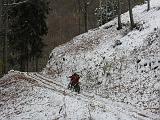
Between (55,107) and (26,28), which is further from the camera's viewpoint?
(26,28)

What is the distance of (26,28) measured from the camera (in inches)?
1869

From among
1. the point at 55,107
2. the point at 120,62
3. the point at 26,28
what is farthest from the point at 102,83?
the point at 26,28

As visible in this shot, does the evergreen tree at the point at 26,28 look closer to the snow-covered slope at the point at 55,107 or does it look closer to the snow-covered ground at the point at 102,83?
the snow-covered ground at the point at 102,83

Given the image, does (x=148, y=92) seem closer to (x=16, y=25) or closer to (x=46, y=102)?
(x=46, y=102)

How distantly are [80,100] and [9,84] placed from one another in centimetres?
987

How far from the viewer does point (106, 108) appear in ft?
74.0

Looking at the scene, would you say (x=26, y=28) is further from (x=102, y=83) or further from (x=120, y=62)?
(x=102, y=83)

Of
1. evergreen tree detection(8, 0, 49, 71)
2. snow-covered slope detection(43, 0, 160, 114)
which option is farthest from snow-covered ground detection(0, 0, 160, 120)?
evergreen tree detection(8, 0, 49, 71)

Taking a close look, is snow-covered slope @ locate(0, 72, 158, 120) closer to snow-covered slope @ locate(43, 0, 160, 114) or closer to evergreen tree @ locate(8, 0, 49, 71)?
snow-covered slope @ locate(43, 0, 160, 114)

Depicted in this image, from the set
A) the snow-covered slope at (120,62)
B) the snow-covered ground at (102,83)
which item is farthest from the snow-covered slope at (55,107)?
the snow-covered slope at (120,62)

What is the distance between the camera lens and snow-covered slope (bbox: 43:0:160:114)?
26375 millimetres

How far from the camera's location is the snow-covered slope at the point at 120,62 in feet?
86.5

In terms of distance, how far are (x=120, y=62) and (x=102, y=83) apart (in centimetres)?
272

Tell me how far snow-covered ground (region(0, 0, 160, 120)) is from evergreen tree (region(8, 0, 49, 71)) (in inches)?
195
